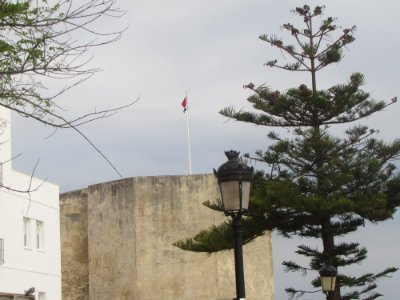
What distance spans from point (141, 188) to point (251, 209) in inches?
322

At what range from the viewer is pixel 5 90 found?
7.70 meters

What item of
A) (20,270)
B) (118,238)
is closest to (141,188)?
(118,238)

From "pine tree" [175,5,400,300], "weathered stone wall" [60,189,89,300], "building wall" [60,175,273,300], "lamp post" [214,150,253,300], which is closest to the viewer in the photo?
"lamp post" [214,150,253,300]

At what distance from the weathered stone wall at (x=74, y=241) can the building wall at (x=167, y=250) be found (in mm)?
1210

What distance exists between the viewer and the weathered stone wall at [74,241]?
2800 cm

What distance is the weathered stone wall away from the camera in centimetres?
2800

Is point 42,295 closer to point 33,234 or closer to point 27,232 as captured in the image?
point 33,234

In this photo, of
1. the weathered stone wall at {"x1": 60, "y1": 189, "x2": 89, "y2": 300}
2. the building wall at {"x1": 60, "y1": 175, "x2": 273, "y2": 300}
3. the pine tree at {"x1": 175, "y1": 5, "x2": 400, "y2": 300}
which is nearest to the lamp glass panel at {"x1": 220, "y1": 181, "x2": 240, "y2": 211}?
the pine tree at {"x1": 175, "y1": 5, "x2": 400, "y2": 300}

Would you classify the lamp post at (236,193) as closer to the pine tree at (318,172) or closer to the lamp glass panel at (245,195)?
the lamp glass panel at (245,195)

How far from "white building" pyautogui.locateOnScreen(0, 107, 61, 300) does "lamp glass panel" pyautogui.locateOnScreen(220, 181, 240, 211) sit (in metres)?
11.7

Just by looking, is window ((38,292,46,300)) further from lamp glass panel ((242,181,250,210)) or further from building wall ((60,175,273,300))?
lamp glass panel ((242,181,250,210))

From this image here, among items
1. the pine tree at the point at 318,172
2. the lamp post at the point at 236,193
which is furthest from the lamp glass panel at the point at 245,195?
the pine tree at the point at 318,172

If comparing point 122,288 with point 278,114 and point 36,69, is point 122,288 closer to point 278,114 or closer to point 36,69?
point 278,114

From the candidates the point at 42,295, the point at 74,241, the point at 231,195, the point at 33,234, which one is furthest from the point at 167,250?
the point at 231,195
